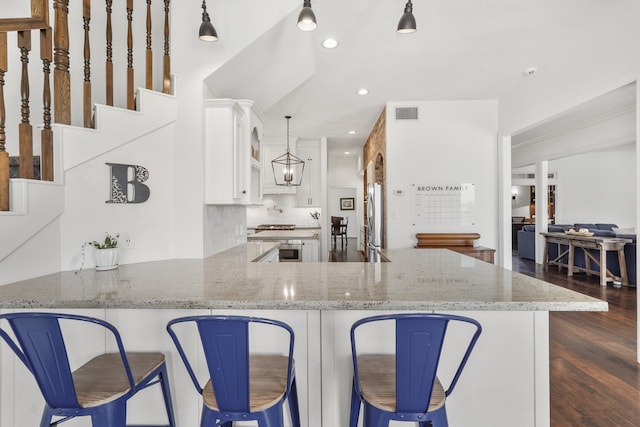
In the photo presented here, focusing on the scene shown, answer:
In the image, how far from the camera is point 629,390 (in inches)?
87.2

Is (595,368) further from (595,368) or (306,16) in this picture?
(306,16)

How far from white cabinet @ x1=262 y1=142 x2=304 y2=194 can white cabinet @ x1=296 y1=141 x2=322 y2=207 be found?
1.23 feet

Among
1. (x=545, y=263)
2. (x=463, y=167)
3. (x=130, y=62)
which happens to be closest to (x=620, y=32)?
(x=463, y=167)

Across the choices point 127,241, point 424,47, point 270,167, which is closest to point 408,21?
point 424,47

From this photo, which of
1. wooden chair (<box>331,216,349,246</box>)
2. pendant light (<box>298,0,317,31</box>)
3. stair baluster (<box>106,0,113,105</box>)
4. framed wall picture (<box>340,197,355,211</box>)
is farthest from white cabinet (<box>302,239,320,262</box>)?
framed wall picture (<box>340,197,355,211</box>)

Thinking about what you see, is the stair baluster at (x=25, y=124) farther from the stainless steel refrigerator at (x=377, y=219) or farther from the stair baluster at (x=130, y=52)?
the stainless steel refrigerator at (x=377, y=219)

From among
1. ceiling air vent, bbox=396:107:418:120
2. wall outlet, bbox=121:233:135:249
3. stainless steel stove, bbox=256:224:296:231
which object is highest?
ceiling air vent, bbox=396:107:418:120

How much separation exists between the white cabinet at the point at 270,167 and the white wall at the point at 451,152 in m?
2.64

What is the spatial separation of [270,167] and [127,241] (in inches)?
184

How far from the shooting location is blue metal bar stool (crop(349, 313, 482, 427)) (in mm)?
1019

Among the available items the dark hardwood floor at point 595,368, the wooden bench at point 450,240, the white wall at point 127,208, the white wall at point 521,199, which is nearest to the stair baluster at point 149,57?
the white wall at point 127,208

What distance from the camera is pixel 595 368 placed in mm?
2510

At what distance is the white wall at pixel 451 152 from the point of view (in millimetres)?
4723

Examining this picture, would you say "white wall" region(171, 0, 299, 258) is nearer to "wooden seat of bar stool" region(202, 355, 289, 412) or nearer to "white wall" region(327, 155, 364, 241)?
"wooden seat of bar stool" region(202, 355, 289, 412)
